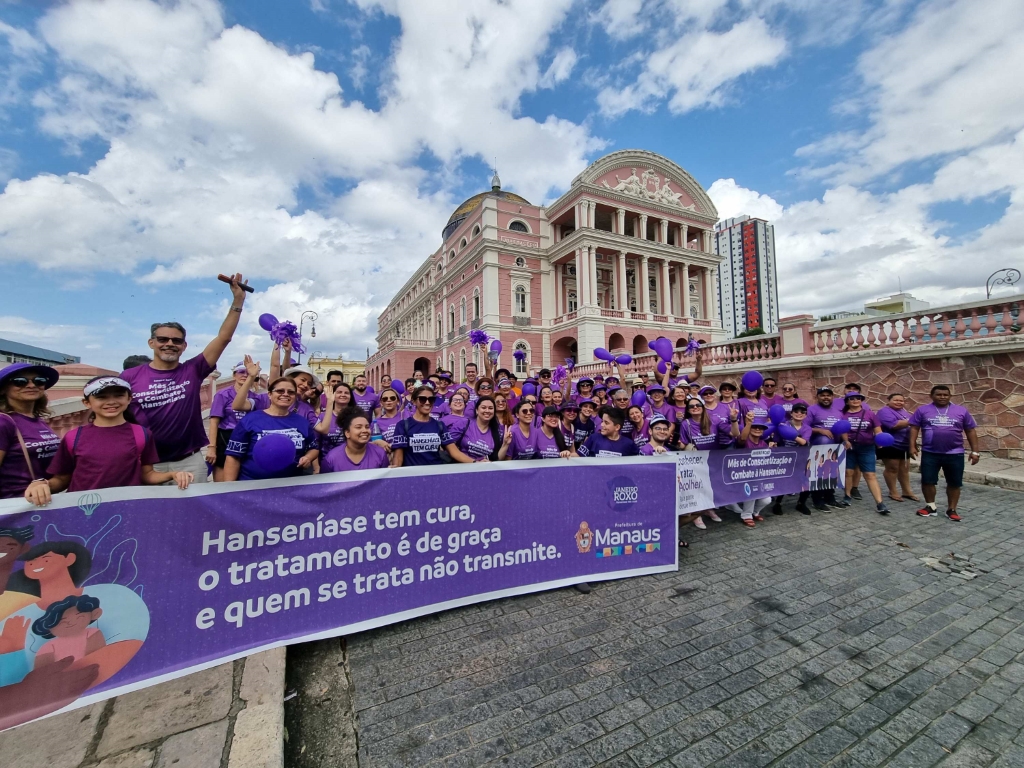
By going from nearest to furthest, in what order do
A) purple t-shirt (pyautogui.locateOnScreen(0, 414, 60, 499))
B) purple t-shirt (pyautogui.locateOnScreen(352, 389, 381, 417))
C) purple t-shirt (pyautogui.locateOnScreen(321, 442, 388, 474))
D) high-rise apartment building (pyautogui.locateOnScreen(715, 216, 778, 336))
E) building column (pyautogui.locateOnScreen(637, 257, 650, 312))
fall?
purple t-shirt (pyautogui.locateOnScreen(0, 414, 60, 499)) < purple t-shirt (pyautogui.locateOnScreen(321, 442, 388, 474)) < purple t-shirt (pyautogui.locateOnScreen(352, 389, 381, 417)) < building column (pyautogui.locateOnScreen(637, 257, 650, 312)) < high-rise apartment building (pyautogui.locateOnScreen(715, 216, 778, 336))

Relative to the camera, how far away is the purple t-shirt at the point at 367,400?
5466 millimetres

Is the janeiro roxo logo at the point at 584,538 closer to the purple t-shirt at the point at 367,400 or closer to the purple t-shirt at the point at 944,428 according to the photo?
the purple t-shirt at the point at 367,400

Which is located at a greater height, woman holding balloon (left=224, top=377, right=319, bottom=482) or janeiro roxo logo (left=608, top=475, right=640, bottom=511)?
woman holding balloon (left=224, top=377, right=319, bottom=482)

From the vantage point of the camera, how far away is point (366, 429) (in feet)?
10.5

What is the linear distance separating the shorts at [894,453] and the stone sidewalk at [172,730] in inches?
309

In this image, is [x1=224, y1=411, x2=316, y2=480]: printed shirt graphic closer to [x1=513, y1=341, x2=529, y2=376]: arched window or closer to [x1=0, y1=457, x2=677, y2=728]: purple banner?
[x1=0, y1=457, x2=677, y2=728]: purple banner

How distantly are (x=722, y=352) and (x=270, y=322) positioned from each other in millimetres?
12889

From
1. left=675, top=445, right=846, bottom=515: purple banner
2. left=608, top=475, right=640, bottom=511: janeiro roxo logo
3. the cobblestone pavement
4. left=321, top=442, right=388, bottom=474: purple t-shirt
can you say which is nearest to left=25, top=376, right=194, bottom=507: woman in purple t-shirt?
left=321, top=442, right=388, bottom=474: purple t-shirt

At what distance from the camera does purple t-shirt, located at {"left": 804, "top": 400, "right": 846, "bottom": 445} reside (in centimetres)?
601

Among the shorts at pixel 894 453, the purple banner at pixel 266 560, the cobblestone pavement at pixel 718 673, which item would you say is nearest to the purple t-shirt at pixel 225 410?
the purple banner at pixel 266 560

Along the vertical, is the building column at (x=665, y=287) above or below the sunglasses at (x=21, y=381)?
above

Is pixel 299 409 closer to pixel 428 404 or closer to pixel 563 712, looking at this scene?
pixel 428 404

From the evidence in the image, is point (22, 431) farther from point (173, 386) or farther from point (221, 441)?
point (221, 441)

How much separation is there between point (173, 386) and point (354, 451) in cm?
133
